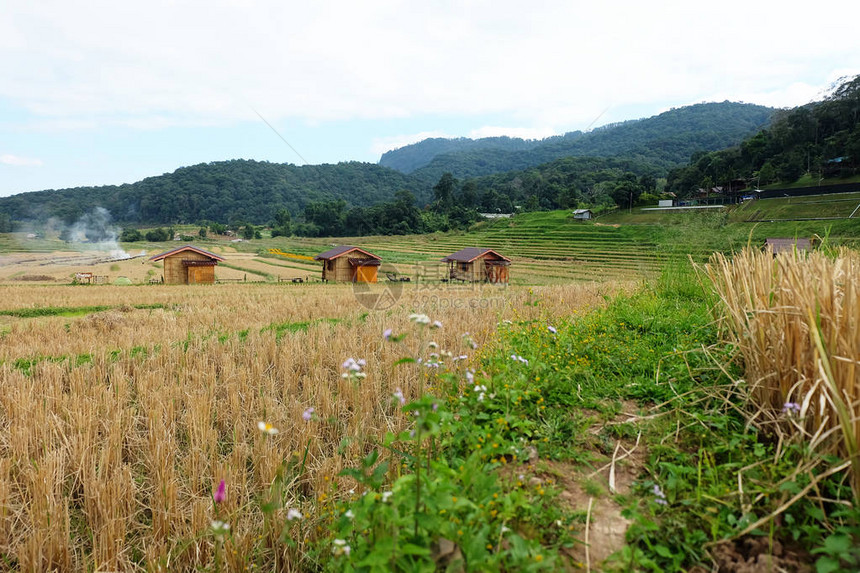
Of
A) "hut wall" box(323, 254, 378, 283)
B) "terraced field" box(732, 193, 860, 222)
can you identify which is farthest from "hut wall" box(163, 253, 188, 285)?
"terraced field" box(732, 193, 860, 222)

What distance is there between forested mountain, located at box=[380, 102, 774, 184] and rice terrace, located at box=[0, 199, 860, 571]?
105 metres

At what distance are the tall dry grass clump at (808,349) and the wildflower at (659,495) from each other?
0.69m

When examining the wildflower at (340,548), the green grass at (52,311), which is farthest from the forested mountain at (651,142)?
the wildflower at (340,548)

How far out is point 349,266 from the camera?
1272 inches

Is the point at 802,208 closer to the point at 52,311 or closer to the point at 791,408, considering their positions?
the point at 791,408

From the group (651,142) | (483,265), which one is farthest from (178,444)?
(651,142)

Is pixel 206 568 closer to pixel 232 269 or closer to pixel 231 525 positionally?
pixel 231 525

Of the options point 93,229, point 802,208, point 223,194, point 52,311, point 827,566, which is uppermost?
point 223,194

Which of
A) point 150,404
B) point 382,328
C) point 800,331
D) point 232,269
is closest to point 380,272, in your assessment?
point 232,269

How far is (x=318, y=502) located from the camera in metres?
2.67

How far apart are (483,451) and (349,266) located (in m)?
31.0

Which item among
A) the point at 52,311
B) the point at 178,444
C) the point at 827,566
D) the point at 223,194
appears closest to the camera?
the point at 827,566

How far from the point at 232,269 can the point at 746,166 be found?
250ft

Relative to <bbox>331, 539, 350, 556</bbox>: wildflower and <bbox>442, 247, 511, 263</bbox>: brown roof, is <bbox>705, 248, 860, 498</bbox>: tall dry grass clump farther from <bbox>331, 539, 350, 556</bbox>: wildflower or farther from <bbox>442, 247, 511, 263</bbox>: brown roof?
<bbox>442, 247, 511, 263</bbox>: brown roof
